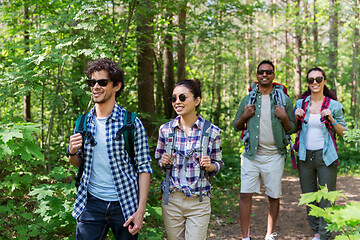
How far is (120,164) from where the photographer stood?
2561mm

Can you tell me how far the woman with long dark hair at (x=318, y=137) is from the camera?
4340 millimetres

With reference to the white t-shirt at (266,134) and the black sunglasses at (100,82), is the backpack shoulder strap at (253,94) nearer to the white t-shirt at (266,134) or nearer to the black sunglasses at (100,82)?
the white t-shirt at (266,134)

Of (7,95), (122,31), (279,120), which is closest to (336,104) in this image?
(279,120)

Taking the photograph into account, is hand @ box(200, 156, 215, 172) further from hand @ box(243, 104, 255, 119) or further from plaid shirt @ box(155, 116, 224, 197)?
hand @ box(243, 104, 255, 119)

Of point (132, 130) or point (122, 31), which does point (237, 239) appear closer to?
point (132, 130)

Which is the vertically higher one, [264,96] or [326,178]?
[264,96]

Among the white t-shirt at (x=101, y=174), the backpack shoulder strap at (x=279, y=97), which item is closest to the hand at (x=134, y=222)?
the white t-shirt at (x=101, y=174)

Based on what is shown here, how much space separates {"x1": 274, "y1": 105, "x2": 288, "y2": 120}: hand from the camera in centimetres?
427

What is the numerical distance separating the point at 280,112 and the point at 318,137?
0.69m

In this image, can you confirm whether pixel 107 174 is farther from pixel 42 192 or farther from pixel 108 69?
pixel 42 192

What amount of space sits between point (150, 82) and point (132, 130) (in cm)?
577

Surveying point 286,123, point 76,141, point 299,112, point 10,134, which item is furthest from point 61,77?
point 299,112

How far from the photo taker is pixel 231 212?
6602 millimetres

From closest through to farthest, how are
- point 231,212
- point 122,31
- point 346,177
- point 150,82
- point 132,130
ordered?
1. point 132,130
2. point 122,31
3. point 231,212
4. point 150,82
5. point 346,177
